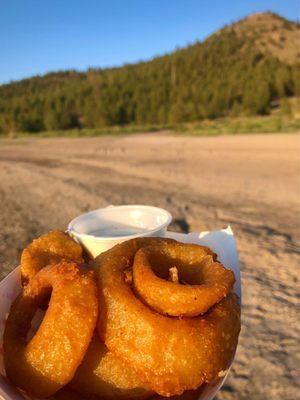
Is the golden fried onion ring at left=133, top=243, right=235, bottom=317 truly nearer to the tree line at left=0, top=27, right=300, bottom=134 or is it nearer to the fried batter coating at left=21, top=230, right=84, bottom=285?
the fried batter coating at left=21, top=230, right=84, bottom=285

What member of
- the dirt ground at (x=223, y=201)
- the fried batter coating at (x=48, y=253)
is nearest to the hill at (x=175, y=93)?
the dirt ground at (x=223, y=201)

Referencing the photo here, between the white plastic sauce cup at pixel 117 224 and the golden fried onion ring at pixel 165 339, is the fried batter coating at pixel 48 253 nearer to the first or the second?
the white plastic sauce cup at pixel 117 224

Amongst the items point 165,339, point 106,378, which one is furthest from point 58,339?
point 165,339

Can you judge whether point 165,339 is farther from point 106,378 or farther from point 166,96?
point 166,96

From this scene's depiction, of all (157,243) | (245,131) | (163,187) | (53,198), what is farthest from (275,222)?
(245,131)

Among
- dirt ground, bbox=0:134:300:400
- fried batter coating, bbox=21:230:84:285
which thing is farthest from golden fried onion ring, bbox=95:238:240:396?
dirt ground, bbox=0:134:300:400

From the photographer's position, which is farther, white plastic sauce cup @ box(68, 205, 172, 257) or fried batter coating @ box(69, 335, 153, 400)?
white plastic sauce cup @ box(68, 205, 172, 257)
